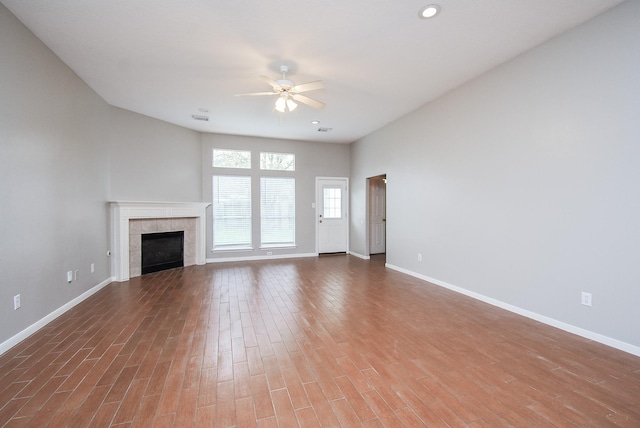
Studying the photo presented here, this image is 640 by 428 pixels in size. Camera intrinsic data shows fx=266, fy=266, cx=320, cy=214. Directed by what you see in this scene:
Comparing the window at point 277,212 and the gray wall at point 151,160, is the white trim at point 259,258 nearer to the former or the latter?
the window at point 277,212

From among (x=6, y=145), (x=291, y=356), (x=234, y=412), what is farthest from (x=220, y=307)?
(x=6, y=145)

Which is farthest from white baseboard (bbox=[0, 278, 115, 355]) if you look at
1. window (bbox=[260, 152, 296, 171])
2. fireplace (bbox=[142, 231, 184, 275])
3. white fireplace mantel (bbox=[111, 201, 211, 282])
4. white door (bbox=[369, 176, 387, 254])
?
white door (bbox=[369, 176, 387, 254])

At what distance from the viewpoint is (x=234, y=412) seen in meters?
1.61

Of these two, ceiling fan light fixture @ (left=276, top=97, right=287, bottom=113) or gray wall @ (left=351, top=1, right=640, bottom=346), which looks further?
ceiling fan light fixture @ (left=276, top=97, right=287, bottom=113)

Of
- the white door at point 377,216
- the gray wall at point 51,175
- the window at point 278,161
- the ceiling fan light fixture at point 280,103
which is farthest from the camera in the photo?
the white door at point 377,216

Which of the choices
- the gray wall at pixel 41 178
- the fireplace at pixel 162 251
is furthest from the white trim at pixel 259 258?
the gray wall at pixel 41 178

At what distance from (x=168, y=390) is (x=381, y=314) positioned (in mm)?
2184

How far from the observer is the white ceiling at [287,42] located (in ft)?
7.64

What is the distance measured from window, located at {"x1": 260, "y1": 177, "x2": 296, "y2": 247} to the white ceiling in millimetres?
2602

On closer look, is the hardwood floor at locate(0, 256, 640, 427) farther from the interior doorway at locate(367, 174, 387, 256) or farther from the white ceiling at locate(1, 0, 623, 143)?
the interior doorway at locate(367, 174, 387, 256)

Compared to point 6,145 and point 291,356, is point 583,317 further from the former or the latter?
point 6,145

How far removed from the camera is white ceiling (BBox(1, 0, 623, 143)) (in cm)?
233

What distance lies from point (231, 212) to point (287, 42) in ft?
14.3

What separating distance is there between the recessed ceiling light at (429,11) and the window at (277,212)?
4793mm
